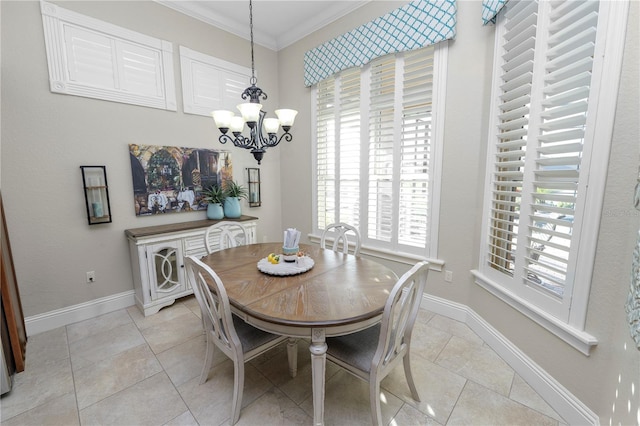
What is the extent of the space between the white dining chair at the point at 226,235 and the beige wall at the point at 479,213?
1.00 meters

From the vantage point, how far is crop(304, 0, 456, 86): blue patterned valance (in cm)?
223

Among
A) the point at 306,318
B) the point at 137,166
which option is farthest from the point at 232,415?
the point at 137,166

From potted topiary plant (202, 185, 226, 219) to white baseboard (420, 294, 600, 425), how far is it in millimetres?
2663

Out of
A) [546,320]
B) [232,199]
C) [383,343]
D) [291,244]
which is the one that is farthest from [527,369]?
[232,199]

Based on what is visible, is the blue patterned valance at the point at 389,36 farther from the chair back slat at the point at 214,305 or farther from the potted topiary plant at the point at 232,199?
the chair back slat at the point at 214,305

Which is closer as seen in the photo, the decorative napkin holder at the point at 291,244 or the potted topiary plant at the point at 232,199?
the decorative napkin holder at the point at 291,244

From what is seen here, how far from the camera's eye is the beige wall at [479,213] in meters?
1.25

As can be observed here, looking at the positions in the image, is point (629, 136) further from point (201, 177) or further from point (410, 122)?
point (201, 177)

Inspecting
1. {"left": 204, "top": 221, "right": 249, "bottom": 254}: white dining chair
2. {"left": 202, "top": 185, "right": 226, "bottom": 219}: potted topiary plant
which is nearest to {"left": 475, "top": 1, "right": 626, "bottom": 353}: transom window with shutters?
{"left": 204, "top": 221, "right": 249, "bottom": 254}: white dining chair

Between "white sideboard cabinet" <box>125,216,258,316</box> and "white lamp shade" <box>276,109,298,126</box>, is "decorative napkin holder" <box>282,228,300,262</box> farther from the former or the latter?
"white sideboard cabinet" <box>125,216,258,316</box>

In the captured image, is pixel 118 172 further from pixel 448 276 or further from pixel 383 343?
pixel 448 276

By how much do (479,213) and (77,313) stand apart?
152 inches

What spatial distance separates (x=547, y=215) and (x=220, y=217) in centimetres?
312

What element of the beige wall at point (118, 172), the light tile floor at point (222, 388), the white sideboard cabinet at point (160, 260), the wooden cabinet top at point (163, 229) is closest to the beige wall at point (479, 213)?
the beige wall at point (118, 172)
